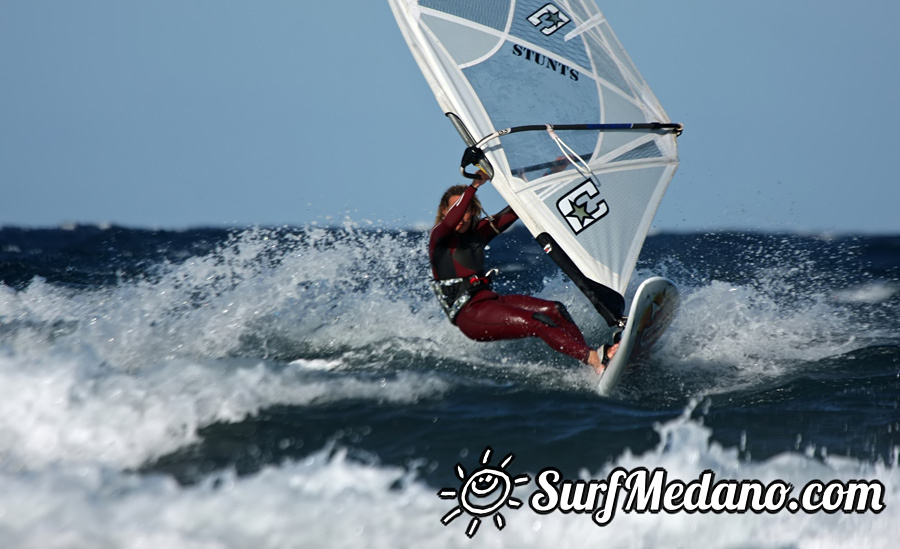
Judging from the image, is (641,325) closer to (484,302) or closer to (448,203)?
(484,302)

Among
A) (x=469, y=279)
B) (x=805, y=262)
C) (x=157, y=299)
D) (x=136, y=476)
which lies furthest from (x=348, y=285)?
(x=805, y=262)

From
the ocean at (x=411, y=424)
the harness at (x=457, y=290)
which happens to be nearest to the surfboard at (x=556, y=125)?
the harness at (x=457, y=290)

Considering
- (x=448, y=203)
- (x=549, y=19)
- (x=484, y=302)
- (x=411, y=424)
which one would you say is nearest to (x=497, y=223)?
(x=448, y=203)

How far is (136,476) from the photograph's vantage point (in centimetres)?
362

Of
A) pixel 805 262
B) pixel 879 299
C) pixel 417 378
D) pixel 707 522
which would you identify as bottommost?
pixel 805 262

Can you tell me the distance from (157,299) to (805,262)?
935cm

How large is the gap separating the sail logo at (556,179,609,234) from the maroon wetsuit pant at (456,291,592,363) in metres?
0.61

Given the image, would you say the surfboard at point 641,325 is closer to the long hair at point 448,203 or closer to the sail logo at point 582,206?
the sail logo at point 582,206

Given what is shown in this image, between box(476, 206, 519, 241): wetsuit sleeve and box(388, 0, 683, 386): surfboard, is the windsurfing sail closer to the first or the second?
box(388, 0, 683, 386): surfboard

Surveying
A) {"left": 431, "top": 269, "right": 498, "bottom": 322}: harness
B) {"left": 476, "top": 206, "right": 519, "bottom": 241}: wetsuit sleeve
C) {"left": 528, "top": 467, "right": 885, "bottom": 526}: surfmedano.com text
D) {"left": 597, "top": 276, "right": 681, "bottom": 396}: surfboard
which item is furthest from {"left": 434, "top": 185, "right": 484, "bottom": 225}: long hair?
{"left": 528, "top": 467, "right": 885, "bottom": 526}: surfmedano.com text

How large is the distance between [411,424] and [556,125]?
245 cm

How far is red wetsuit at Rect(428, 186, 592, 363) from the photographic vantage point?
16.8ft

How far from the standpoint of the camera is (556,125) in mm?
5359

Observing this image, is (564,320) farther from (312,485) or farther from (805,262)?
(805,262)
